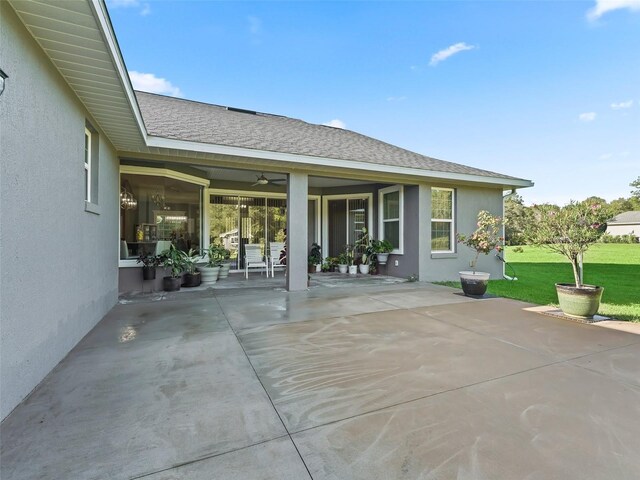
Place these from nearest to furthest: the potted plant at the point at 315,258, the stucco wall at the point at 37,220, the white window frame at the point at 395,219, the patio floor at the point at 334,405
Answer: the patio floor at the point at 334,405, the stucco wall at the point at 37,220, the white window frame at the point at 395,219, the potted plant at the point at 315,258

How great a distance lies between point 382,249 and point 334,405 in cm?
752

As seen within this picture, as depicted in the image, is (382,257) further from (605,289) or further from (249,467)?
(249,467)

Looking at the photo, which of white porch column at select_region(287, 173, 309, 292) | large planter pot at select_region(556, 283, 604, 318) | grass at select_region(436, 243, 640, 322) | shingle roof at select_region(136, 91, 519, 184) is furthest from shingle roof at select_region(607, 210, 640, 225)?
white porch column at select_region(287, 173, 309, 292)

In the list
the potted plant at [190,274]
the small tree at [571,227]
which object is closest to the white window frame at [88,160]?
the potted plant at [190,274]

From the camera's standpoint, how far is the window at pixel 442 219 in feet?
28.6

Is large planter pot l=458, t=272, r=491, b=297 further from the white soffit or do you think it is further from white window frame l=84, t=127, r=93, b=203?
white window frame l=84, t=127, r=93, b=203

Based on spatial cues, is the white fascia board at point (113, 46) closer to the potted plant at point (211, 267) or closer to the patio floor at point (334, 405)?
the patio floor at point (334, 405)

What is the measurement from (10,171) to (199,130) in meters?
4.73

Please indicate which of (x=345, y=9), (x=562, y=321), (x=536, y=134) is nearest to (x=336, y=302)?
(x=562, y=321)

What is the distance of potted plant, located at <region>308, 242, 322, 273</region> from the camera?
34.5 feet

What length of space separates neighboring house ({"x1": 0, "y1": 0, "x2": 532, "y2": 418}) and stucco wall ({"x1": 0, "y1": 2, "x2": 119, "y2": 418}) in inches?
0.7

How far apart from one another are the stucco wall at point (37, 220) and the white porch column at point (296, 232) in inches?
152

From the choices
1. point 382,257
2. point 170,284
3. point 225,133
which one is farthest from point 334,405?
point 382,257

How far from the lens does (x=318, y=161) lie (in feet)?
21.9
